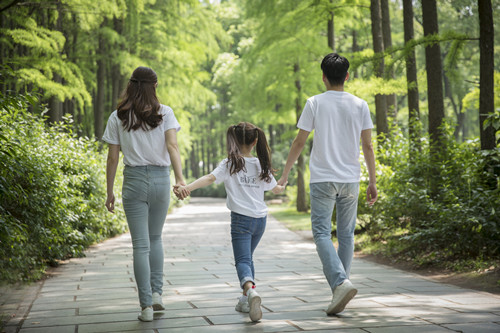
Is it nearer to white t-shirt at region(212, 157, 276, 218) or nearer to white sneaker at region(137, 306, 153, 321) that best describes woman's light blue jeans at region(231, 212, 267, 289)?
white t-shirt at region(212, 157, 276, 218)

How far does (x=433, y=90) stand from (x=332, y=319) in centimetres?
593

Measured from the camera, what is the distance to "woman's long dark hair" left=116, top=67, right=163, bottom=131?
177 inches

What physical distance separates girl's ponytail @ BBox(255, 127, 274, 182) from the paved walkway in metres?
1.12

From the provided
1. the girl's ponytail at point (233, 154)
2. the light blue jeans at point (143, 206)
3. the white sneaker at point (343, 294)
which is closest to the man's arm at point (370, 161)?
the white sneaker at point (343, 294)

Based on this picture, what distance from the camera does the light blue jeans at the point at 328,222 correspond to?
172 inches

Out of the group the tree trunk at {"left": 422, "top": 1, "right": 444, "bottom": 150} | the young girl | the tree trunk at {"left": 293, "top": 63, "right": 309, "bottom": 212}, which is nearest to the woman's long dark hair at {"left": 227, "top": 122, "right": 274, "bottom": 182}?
the young girl

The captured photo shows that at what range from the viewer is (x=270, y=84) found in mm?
20297

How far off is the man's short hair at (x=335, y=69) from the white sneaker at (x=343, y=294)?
5.18 feet

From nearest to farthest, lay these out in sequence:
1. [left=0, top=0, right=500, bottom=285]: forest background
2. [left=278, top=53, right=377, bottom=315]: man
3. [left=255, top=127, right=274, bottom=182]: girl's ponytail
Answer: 1. [left=278, top=53, right=377, bottom=315]: man
2. [left=255, top=127, right=274, bottom=182]: girl's ponytail
3. [left=0, top=0, right=500, bottom=285]: forest background

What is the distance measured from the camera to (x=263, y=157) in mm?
4754

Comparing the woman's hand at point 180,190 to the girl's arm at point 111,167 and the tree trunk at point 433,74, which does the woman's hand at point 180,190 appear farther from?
the tree trunk at point 433,74

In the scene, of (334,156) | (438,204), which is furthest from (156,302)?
(438,204)

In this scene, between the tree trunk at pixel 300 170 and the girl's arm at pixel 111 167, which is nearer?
the girl's arm at pixel 111 167

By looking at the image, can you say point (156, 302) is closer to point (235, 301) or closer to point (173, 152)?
point (235, 301)
